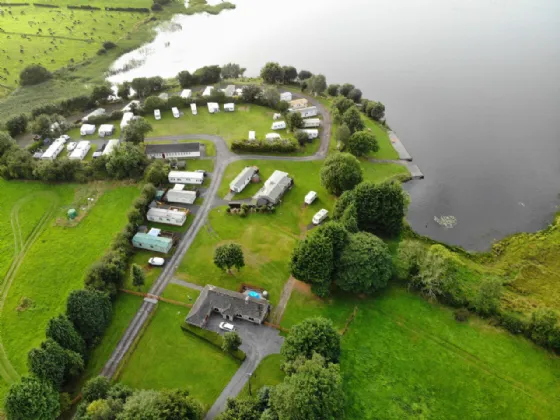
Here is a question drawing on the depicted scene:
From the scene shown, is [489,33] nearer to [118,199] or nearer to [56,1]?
[118,199]

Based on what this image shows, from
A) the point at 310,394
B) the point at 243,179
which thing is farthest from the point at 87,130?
the point at 310,394

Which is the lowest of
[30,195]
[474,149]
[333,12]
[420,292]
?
[30,195]

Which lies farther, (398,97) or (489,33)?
(489,33)

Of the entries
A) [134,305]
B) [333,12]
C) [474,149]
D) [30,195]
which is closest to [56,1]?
[333,12]

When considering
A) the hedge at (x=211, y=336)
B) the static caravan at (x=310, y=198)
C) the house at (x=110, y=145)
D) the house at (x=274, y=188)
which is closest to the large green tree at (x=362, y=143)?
the house at (x=274, y=188)

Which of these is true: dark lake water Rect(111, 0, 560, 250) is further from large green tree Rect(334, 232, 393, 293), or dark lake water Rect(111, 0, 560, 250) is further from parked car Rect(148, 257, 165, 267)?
parked car Rect(148, 257, 165, 267)
